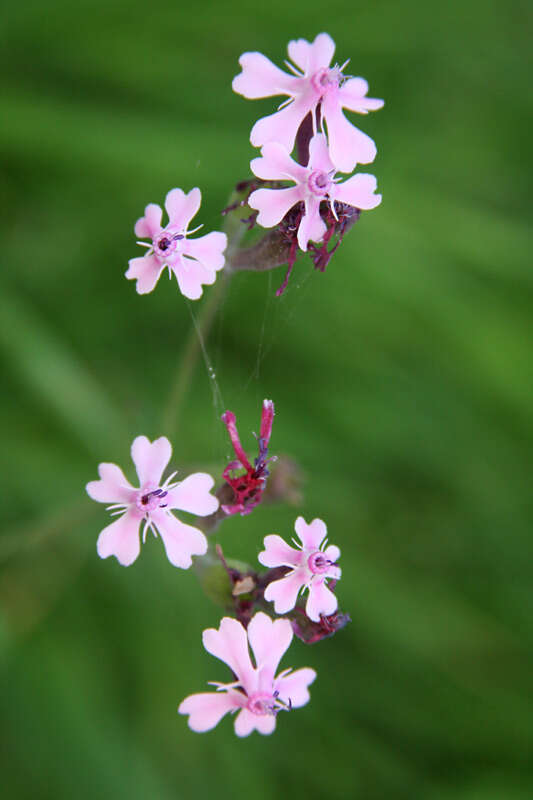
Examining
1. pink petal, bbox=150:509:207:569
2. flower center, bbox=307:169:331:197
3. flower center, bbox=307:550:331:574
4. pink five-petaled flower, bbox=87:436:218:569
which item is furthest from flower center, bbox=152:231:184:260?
flower center, bbox=307:550:331:574

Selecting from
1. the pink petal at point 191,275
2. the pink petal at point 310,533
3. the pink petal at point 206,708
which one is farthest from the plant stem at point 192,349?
the pink petal at point 206,708

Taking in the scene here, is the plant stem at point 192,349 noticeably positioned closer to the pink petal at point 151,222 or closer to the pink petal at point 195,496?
the pink petal at point 151,222

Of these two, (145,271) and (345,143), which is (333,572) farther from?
(345,143)

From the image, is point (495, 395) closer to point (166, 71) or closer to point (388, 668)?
point (388, 668)

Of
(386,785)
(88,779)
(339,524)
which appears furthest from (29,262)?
(386,785)

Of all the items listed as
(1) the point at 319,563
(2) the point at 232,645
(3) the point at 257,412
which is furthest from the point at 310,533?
(3) the point at 257,412
